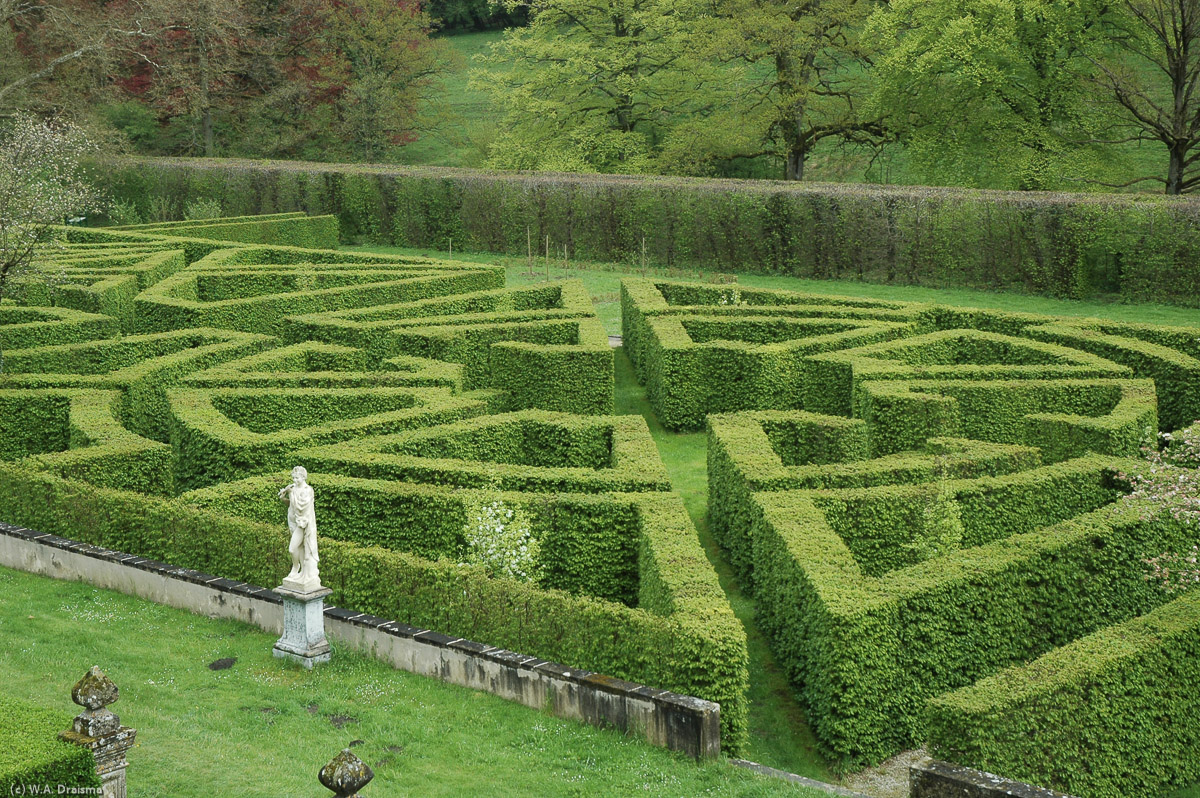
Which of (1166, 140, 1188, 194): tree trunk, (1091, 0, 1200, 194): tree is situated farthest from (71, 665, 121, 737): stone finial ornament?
(1166, 140, 1188, 194): tree trunk

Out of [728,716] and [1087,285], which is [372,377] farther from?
[1087,285]

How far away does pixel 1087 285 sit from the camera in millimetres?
37531

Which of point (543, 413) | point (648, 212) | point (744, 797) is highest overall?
point (648, 212)

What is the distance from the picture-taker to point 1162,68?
1773 inches

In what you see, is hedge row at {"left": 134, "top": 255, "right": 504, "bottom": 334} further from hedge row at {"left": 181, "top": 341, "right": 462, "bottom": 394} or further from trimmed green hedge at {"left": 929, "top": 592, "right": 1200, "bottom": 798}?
trimmed green hedge at {"left": 929, "top": 592, "right": 1200, "bottom": 798}

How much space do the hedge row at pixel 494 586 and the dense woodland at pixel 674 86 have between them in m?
36.2

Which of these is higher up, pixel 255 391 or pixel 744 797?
pixel 255 391

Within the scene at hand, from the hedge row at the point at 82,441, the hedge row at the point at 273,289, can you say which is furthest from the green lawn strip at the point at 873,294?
the hedge row at the point at 82,441

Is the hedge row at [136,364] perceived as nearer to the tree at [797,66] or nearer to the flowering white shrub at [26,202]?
the flowering white shrub at [26,202]

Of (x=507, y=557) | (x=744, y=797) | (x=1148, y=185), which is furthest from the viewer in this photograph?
(x=1148, y=185)

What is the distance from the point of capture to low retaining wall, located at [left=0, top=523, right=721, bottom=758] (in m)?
→ 12.3

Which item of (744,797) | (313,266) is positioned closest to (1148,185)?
(313,266)

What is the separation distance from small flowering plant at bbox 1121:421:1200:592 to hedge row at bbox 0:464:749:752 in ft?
18.6

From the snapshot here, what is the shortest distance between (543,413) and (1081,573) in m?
9.99
